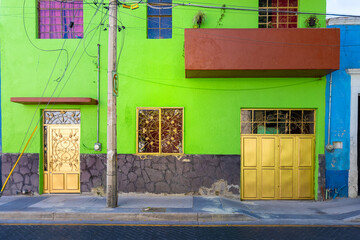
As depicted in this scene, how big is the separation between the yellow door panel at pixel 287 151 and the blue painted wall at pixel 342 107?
108 centimetres

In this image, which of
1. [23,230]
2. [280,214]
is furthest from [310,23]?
[23,230]

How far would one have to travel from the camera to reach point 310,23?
24.9ft

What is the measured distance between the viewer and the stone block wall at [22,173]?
7.92 metres

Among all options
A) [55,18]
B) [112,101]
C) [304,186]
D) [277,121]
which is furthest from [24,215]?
[304,186]

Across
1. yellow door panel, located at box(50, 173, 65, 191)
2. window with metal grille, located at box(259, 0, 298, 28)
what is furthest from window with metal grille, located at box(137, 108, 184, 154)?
window with metal grille, located at box(259, 0, 298, 28)

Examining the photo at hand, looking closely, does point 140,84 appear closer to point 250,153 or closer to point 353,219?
point 250,153

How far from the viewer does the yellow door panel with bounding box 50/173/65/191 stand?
26.4ft

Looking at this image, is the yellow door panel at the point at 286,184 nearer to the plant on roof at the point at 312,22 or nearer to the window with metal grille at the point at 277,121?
the window with metal grille at the point at 277,121

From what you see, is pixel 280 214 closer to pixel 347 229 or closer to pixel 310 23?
pixel 347 229

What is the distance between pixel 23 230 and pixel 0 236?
1.38 feet

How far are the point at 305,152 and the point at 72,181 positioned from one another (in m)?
7.78

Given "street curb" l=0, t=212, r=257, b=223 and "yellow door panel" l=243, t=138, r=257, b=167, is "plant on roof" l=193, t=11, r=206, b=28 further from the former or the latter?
"street curb" l=0, t=212, r=257, b=223

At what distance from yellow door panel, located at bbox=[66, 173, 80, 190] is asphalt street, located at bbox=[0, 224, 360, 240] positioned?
2.34 m

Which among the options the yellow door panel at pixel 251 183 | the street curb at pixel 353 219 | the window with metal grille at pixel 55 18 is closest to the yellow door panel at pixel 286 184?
the yellow door panel at pixel 251 183
